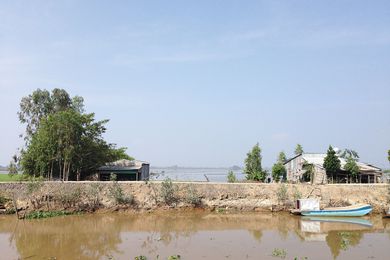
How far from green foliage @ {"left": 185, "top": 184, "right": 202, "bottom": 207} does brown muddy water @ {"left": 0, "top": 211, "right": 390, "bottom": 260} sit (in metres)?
1.00

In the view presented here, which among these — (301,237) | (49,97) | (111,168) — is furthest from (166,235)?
(49,97)

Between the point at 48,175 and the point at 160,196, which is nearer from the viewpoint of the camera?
the point at 160,196

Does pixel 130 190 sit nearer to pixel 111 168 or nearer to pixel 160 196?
pixel 160 196

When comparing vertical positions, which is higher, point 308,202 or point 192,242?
point 308,202

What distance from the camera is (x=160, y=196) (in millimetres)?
26000

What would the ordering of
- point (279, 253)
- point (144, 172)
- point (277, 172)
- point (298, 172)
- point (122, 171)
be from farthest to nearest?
point (144, 172) → point (277, 172) → point (298, 172) → point (122, 171) → point (279, 253)

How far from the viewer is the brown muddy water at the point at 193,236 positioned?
15.1 m

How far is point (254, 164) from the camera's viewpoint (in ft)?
113

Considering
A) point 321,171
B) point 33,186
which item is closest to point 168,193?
point 33,186

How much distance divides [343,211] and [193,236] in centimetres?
1037

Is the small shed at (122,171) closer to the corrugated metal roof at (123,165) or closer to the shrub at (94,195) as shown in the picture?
the corrugated metal roof at (123,165)

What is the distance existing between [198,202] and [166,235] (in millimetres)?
7469

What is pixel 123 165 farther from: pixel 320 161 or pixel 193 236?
pixel 193 236

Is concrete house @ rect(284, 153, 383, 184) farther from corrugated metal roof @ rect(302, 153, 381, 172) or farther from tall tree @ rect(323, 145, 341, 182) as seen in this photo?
tall tree @ rect(323, 145, 341, 182)
